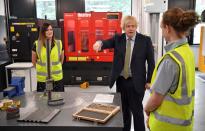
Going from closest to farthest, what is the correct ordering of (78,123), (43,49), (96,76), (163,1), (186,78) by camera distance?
(186,78), (78,123), (43,49), (163,1), (96,76)

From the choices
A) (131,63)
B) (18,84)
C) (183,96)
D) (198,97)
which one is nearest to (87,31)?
(198,97)

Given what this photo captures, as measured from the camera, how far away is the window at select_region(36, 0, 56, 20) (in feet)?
23.5

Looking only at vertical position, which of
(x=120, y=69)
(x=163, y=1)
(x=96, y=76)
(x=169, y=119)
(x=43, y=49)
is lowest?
(x=96, y=76)

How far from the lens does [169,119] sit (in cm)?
160

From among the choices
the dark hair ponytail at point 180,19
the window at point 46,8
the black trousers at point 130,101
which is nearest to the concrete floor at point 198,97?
the black trousers at point 130,101

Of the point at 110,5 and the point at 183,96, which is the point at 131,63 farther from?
the point at 110,5

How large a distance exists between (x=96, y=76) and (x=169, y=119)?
3.98 meters

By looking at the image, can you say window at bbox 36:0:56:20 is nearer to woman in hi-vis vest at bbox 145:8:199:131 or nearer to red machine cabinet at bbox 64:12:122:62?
red machine cabinet at bbox 64:12:122:62

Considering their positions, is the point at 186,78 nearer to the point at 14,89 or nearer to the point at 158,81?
the point at 158,81

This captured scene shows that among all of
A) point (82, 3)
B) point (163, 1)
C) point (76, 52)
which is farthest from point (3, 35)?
point (163, 1)

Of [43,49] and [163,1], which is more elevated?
[163,1]

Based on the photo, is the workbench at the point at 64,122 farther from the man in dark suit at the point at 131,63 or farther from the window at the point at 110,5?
the window at the point at 110,5

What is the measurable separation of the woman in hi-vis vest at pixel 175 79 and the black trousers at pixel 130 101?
3.42ft

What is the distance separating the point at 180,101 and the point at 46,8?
6.31 metres
